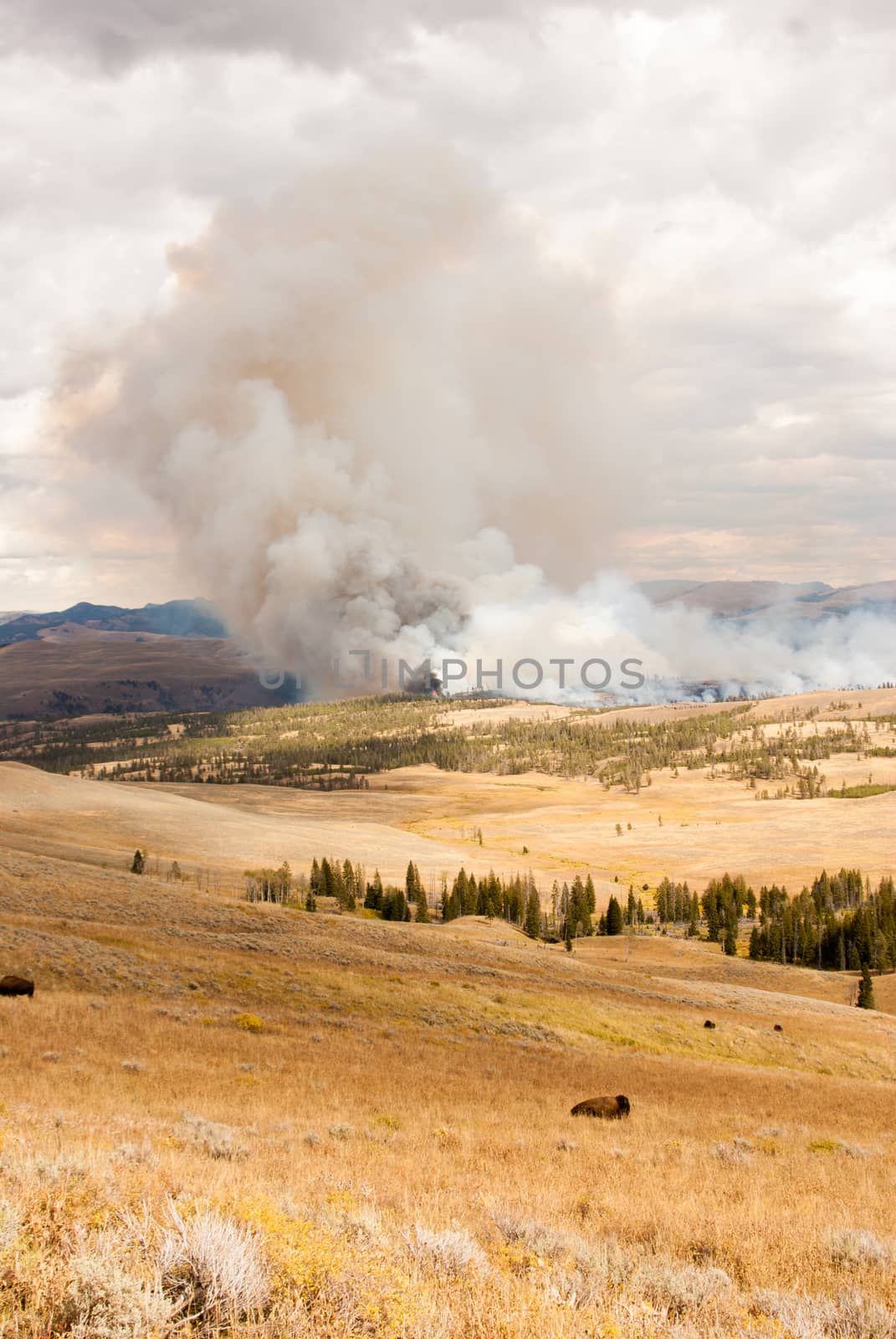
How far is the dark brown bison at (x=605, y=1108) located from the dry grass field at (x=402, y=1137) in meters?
1.14

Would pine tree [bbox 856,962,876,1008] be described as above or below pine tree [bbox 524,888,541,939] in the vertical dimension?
above

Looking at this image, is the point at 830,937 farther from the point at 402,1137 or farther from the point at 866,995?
the point at 402,1137

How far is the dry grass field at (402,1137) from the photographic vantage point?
6473mm

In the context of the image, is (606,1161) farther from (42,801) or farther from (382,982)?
(42,801)

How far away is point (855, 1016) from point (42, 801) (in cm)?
11390

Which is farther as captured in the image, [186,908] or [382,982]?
[186,908]

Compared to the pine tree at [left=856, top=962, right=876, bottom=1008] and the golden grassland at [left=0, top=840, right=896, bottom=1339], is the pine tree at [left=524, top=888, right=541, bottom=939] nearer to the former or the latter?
the pine tree at [left=856, top=962, right=876, bottom=1008]

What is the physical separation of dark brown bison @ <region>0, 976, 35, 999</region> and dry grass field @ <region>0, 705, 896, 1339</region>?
0.56 metres

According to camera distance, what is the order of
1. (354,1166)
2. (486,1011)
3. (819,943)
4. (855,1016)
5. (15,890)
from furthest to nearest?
(819,943) → (855,1016) → (15,890) → (486,1011) → (354,1166)

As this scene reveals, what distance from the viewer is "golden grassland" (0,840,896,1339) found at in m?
6.42

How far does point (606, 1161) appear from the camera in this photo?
1494 centimetres

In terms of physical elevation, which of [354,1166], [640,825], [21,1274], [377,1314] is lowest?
[640,825]

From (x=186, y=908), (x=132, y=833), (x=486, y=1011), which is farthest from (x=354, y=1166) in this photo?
(x=132, y=833)

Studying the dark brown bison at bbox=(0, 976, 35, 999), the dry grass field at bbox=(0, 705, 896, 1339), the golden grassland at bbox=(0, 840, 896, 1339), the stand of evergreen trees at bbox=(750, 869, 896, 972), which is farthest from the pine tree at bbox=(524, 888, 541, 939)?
the dark brown bison at bbox=(0, 976, 35, 999)
